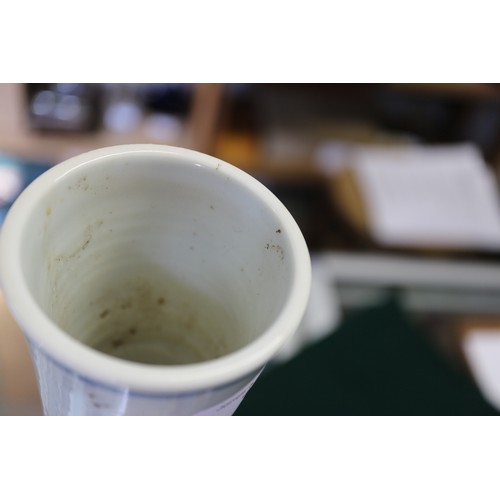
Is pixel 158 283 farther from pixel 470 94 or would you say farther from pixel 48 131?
pixel 470 94

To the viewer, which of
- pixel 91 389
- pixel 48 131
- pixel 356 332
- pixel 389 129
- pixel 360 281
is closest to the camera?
pixel 91 389

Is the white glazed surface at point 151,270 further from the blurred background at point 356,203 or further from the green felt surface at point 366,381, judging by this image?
the green felt surface at point 366,381

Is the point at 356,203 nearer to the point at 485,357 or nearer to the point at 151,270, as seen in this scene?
the point at 485,357

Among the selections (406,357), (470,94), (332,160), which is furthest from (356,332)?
Result: (470,94)

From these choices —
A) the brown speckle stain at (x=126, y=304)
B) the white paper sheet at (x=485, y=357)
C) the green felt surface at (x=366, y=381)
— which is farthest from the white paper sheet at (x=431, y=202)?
the brown speckle stain at (x=126, y=304)

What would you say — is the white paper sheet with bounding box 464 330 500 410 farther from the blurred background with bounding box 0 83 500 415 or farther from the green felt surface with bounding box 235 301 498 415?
the green felt surface with bounding box 235 301 498 415

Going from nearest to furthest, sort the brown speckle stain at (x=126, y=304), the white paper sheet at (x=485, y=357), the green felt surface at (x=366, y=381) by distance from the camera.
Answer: the brown speckle stain at (x=126, y=304), the green felt surface at (x=366, y=381), the white paper sheet at (x=485, y=357)
